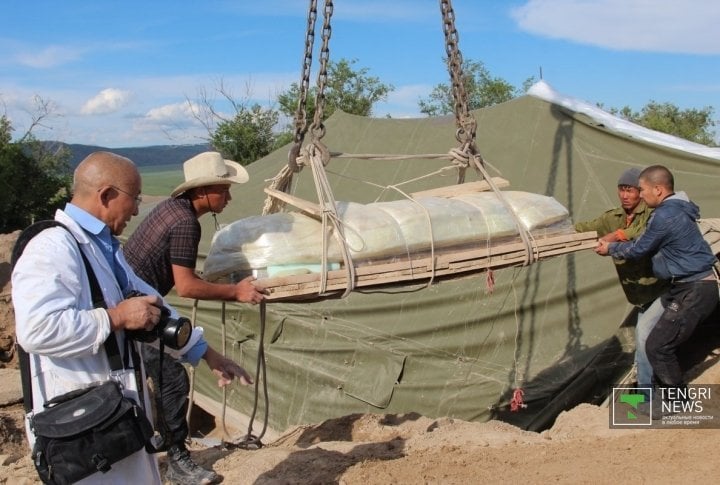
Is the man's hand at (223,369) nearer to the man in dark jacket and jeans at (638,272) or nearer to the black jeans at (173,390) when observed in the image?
the black jeans at (173,390)

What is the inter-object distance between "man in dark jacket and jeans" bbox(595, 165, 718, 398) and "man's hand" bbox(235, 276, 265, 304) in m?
2.13

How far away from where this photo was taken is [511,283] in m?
6.27

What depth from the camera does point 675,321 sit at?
14.6 ft

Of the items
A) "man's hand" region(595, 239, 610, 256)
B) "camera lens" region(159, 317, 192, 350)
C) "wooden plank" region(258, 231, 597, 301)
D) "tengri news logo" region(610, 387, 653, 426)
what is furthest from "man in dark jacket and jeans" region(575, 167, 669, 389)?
"camera lens" region(159, 317, 192, 350)

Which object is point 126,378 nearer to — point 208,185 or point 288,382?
point 208,185

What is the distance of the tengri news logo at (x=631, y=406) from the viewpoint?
4430 millimetres

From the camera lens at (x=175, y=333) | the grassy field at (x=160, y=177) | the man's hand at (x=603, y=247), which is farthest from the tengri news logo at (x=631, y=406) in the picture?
the grassy field at (x=160, y=177)

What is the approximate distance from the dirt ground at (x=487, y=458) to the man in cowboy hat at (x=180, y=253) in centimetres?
29

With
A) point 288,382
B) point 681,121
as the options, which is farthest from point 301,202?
point 681,121

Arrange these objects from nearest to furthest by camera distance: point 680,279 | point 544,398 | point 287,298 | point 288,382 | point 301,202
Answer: point 287,298, point 301,202, point 680,279, point 544,398, point 288,382

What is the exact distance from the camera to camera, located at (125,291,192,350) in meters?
2.37

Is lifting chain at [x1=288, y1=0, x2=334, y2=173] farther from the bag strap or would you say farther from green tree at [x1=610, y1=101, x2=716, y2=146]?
green tree at [x1=610, y1=101, x2=716, y2=146]

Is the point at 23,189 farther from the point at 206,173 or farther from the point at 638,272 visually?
the point at 638,272

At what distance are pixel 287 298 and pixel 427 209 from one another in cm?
86
